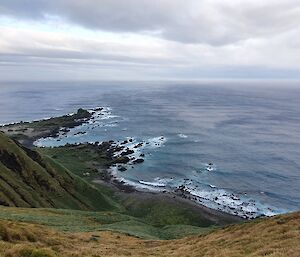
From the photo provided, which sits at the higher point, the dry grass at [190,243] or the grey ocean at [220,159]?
the dry grass at [190,243]

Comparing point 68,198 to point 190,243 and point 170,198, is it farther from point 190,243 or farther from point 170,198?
point 190,243

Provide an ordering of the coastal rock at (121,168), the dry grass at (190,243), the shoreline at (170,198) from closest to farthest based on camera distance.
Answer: the dry grass at (190,243) < the shoreline at (170,198) < the coastal rock at (121,168)

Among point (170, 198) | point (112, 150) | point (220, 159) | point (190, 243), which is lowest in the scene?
point (112, 150)

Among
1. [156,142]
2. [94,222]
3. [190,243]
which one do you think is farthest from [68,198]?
[156,142]

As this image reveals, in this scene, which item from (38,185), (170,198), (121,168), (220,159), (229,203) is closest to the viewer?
(38,185)

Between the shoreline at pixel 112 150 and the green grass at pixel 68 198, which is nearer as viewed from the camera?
the green grass at pixel 68 198

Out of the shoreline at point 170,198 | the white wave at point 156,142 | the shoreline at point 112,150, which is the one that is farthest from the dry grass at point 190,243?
the white wave at point 156,142

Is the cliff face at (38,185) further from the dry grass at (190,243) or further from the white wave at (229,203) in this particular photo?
the dry grass at (190,243)

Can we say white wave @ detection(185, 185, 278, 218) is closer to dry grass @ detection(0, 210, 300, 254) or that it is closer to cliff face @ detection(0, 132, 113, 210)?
cliff face @ detection(0, 132, 113, 210)
